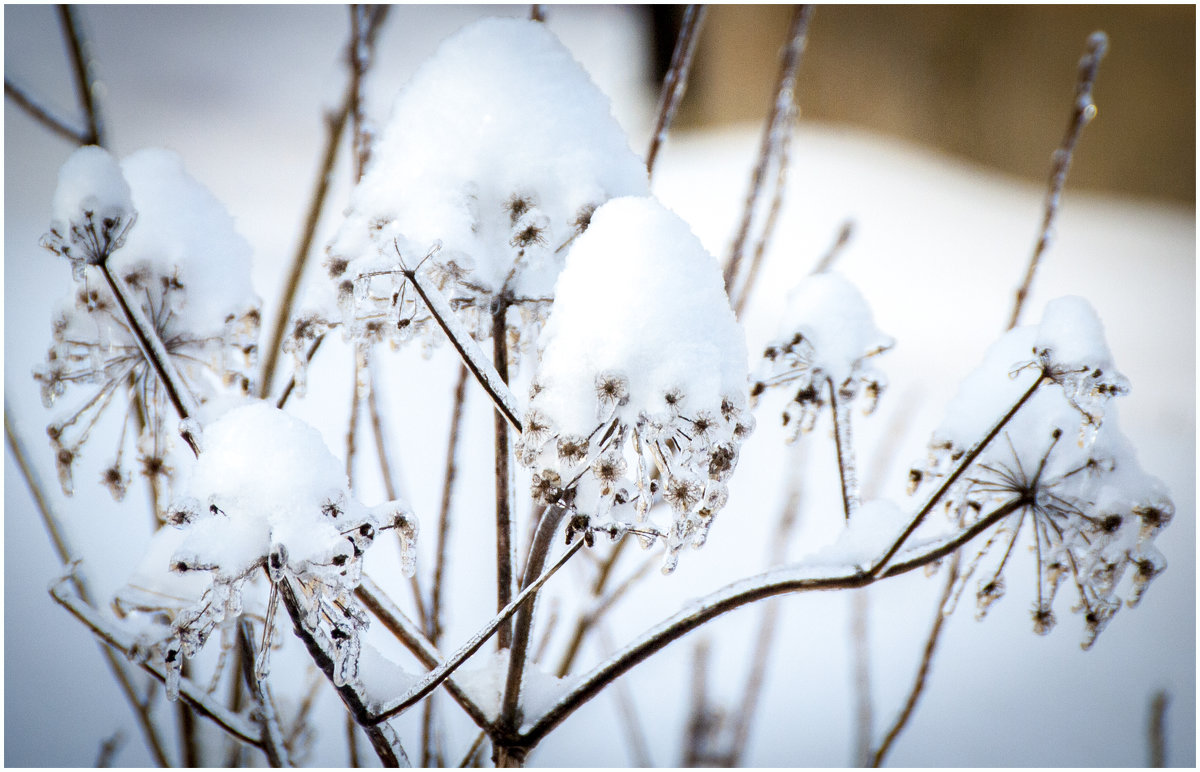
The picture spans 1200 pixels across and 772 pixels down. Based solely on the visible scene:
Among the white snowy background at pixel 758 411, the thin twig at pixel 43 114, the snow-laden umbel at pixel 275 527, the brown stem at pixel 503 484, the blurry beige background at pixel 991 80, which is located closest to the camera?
the snow-laden umbel at pixel 275 527

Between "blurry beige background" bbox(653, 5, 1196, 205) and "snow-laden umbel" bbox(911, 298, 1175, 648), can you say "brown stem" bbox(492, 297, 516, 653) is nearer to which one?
"snow-laden umbel" bbox(911, 298, 1175, 648)

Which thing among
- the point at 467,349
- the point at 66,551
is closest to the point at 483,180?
the point at 467,349

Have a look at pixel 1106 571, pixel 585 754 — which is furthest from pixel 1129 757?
pixel 1106 571

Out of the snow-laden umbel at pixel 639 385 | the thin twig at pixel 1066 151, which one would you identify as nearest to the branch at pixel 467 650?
the snow-laden umbel at pixel 639 385

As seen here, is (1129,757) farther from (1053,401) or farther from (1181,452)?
(1053,401)

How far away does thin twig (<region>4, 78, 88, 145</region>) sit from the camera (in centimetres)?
49

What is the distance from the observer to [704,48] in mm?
2215

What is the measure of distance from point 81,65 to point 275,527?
40 centimetres

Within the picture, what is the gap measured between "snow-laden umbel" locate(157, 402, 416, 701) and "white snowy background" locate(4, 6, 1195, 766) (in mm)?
416

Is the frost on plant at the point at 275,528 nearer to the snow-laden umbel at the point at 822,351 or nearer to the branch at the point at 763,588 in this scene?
the branch at the point at 763,588

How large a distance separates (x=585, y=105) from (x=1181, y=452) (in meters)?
1.70

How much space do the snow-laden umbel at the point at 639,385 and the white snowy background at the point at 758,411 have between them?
1.40ft

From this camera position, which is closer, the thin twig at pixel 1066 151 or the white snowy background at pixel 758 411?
the thin twig at pixel 1066 151

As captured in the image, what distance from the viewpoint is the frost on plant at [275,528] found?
27 centimetres
